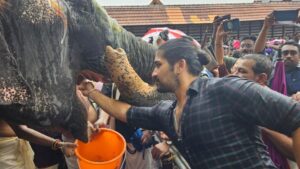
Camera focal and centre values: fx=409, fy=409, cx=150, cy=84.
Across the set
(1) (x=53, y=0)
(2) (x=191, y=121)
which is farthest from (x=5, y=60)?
(2) (x=191, y=121)

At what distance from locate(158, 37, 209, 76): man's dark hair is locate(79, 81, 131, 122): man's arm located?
0.36m

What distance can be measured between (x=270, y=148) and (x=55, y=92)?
5.14 feet

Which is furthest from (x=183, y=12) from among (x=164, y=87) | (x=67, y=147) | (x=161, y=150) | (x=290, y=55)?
(x=164, y=87)

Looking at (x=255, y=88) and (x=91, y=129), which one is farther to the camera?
(x=91, y=129)

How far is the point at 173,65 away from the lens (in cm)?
197

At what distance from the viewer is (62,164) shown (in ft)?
11.3

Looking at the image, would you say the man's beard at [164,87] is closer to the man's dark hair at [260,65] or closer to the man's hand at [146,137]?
the man's hand at [146,137]

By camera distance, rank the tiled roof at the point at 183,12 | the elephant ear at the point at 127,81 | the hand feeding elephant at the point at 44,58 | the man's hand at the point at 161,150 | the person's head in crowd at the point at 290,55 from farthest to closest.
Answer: the tiled roof at the point at 183,12 < the person's head in crowd at the point at 290,55 < the man's hand at the point at 161,150 < the elephant ear at the point at 127,81 < the hand feeding elephant at the point at 44,58

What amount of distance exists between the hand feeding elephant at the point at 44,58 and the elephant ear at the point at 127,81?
130 mm

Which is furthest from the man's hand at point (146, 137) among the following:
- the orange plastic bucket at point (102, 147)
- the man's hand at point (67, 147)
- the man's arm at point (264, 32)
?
the man's arm at point (264, 32)

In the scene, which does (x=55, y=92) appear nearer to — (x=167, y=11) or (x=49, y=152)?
(x=49, y=152)

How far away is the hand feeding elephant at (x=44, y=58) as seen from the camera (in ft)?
3.78

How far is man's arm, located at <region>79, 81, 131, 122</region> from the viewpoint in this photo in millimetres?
2174

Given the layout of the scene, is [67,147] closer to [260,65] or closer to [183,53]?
[183,53]
